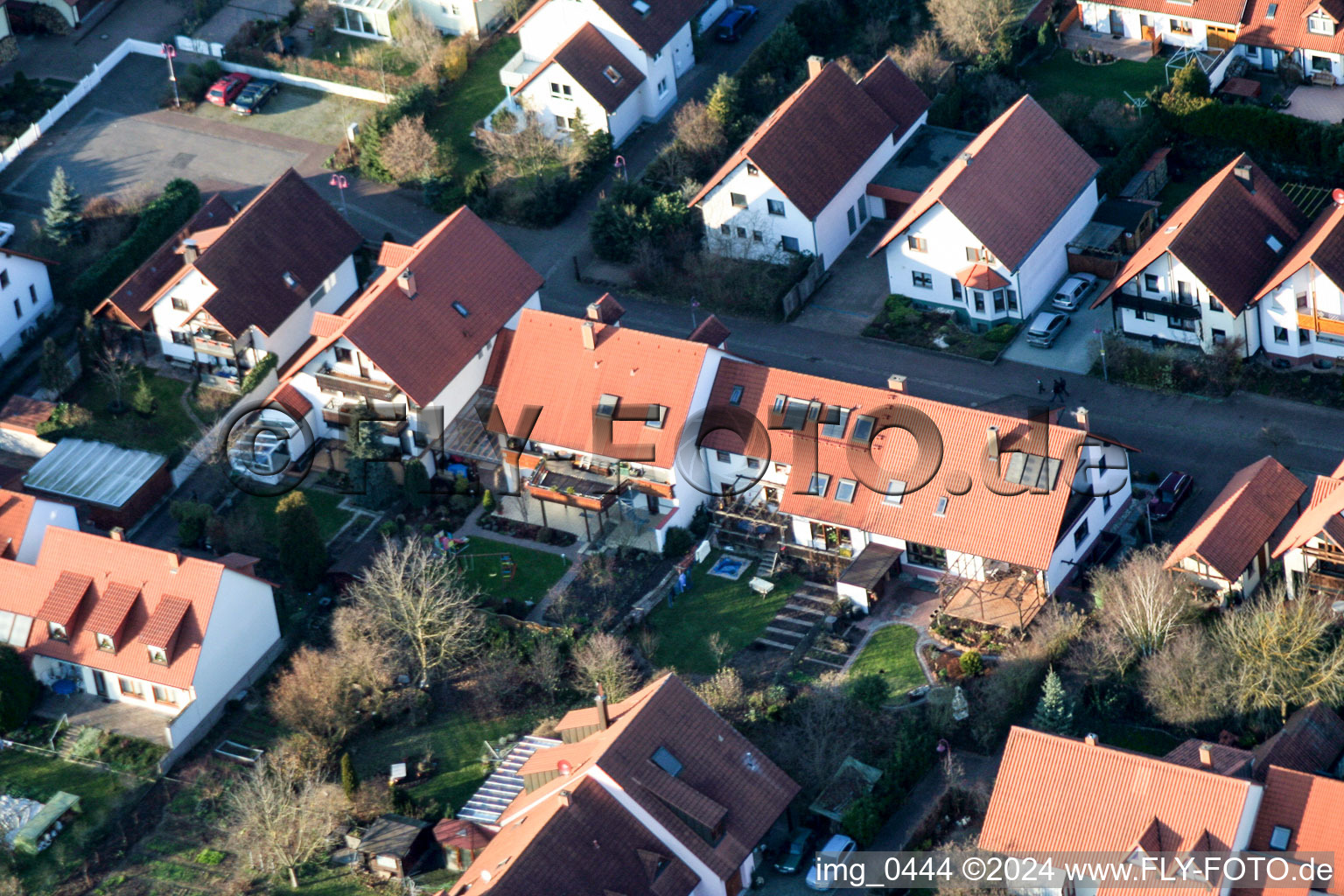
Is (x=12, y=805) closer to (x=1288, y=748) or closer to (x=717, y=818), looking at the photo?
(x=717, y=818)

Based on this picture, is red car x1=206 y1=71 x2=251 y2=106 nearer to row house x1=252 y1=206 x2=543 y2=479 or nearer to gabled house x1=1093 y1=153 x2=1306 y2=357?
row house x1=252 y1=206 x2=543 y2=479

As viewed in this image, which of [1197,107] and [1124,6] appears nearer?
[1197,107]

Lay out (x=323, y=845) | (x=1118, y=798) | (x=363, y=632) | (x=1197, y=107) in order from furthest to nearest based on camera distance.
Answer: (x=1197, y=107) → (x=363, y=632) → (x=323, y=845) → (x=1118, y=798)

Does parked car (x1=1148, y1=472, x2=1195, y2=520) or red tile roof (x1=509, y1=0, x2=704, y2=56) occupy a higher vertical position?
red tile roof (x1=509, y1=0, x2=704, y2=56)

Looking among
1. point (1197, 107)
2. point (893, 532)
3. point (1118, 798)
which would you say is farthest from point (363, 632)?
point (1197, 107)

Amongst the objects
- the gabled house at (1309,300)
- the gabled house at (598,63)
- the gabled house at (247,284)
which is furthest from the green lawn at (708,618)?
the gabled house at (598,63)

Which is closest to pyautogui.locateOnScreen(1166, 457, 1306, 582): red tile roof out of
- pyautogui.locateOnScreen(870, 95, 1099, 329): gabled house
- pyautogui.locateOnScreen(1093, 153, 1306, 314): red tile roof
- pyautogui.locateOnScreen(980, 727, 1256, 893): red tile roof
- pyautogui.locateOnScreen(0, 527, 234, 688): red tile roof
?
pyautogui.locateOnScreen(980, 727, 1256, 893): red tile roof

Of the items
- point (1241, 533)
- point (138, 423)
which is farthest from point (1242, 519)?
point (138, 423)
